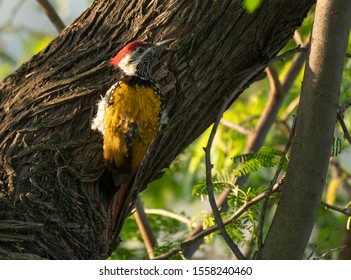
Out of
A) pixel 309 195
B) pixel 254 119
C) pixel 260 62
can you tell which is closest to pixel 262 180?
pixel 254 119

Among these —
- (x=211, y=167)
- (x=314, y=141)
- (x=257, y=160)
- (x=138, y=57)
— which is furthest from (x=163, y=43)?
(x=314, y=141)

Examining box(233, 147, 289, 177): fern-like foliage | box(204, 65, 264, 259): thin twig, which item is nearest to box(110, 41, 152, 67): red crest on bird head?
box(204, 65, 264, 259): thin twig

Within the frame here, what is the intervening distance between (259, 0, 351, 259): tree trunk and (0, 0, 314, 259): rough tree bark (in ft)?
1.89

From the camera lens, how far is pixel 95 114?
4.76 m

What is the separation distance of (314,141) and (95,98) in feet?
4.07

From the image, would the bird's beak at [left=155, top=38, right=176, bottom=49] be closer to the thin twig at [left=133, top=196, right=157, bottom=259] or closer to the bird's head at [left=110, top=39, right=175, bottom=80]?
Result: the bird's head at [left=110, top=39, right=175, bottom=80]

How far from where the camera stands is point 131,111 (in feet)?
15.9

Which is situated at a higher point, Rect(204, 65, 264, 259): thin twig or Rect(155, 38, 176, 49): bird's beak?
Rect(155, 38, 176, 49): bird's beak

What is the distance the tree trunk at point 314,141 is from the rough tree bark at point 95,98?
575 mm

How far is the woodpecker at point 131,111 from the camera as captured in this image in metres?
4.74

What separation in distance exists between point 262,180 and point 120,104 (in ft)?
11.7

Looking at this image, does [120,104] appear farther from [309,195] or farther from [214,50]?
[309,195]

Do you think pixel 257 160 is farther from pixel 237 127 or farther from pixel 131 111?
pixel 237 127

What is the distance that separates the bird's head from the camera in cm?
474
